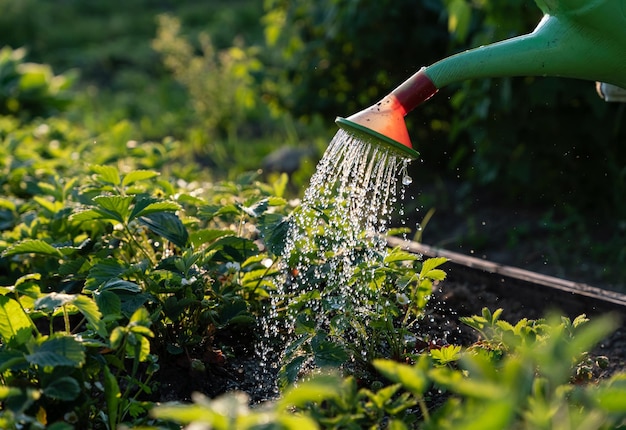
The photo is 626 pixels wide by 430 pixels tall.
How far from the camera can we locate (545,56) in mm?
Answer: 1745

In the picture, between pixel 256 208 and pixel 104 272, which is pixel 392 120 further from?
pixel 104 272

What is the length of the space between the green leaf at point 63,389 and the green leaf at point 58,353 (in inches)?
1.1

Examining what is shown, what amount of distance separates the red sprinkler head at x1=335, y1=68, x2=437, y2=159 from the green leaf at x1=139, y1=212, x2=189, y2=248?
54 cm

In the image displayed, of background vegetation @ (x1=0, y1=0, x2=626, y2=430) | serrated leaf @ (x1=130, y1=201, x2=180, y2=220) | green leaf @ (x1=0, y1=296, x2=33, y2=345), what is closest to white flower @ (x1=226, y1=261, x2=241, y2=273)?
background vegetation @ (x1=0, y1=0, x2=626, y2=430)

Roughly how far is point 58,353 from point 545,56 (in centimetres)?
107

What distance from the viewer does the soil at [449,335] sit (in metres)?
1.94

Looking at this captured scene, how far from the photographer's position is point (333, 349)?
1.73 metres

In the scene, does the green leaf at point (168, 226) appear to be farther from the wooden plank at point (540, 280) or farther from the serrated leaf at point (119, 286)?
the wooden plank at point (540, 280)

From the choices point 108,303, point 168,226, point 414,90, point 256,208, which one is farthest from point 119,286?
point 414,90

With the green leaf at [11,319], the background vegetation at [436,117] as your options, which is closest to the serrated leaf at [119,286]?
the green leaf at [11,319]

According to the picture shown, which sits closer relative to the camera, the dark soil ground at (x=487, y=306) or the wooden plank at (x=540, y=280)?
the dark soil ground at (x=487, y=306)

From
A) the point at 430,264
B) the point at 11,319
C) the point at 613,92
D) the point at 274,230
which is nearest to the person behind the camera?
the point at 11,319

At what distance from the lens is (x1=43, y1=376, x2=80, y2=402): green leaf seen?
56.3 inches

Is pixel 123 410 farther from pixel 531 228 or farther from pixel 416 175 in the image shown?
pixel 416 175
